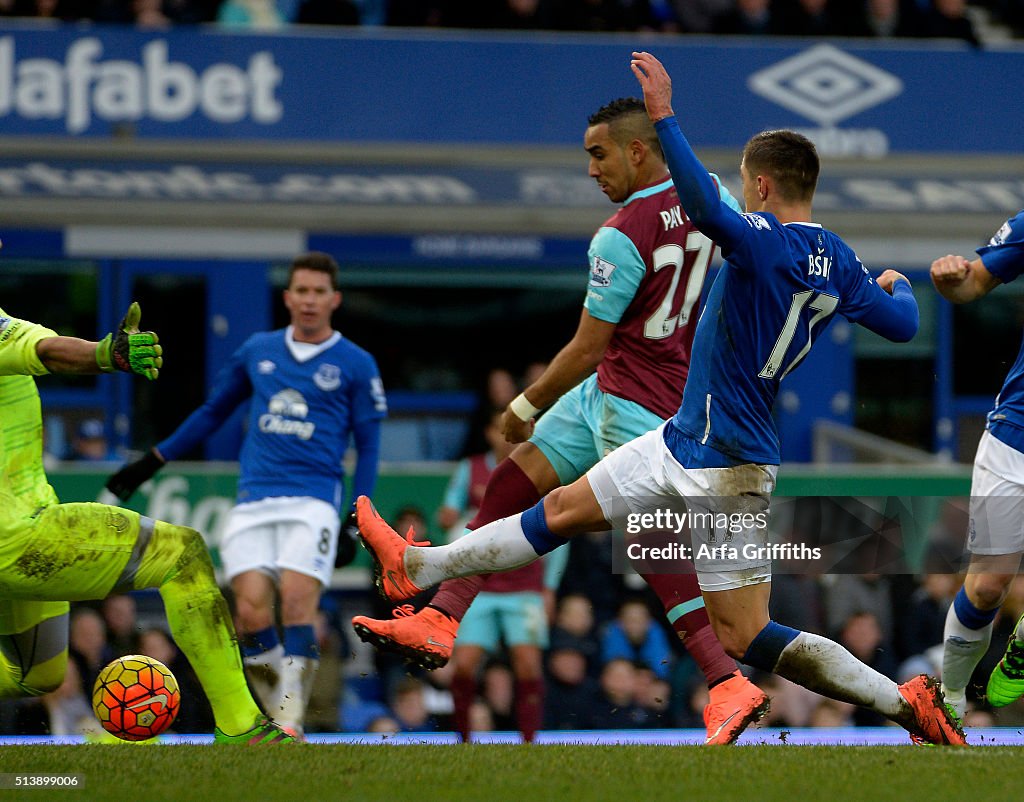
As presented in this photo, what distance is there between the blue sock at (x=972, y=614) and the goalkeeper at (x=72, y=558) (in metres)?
2.83

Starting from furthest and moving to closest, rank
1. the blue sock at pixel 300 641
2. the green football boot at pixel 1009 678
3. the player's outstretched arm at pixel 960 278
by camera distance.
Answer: the blue sock at pixel 300 641 < the green football boot at pixel 1009 678 < the player's outstretched arm at pixel 960 278

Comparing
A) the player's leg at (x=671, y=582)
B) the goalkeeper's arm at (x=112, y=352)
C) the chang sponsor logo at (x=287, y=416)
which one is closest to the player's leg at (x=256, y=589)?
the chang sponsor logo at (x=287, y=416)

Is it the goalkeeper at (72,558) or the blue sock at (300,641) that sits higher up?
the goalkeeper at (72,558)

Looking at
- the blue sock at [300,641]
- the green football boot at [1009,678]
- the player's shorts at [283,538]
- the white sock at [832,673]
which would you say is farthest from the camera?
the player's shorts at [283,538]

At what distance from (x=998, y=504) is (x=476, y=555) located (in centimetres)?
218

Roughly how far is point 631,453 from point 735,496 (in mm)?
408

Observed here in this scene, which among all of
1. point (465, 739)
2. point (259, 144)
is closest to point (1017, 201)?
point (259, 144)

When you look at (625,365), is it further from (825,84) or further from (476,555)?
(825,84)

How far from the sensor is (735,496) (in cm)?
557

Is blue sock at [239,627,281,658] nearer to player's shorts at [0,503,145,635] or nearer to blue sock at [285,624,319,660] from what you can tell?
blue sock at [285,624,319,660]

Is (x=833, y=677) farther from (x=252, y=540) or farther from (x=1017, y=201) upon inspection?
(x=1017, y=201)

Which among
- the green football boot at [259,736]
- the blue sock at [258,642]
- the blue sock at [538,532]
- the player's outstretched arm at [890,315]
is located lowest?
the green football boot at [259,736]

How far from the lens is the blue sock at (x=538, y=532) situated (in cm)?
579

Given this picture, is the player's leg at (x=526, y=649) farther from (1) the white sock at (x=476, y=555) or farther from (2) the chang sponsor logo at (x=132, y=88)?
(2) the chang sponsor logo at (x=132, y=88)
